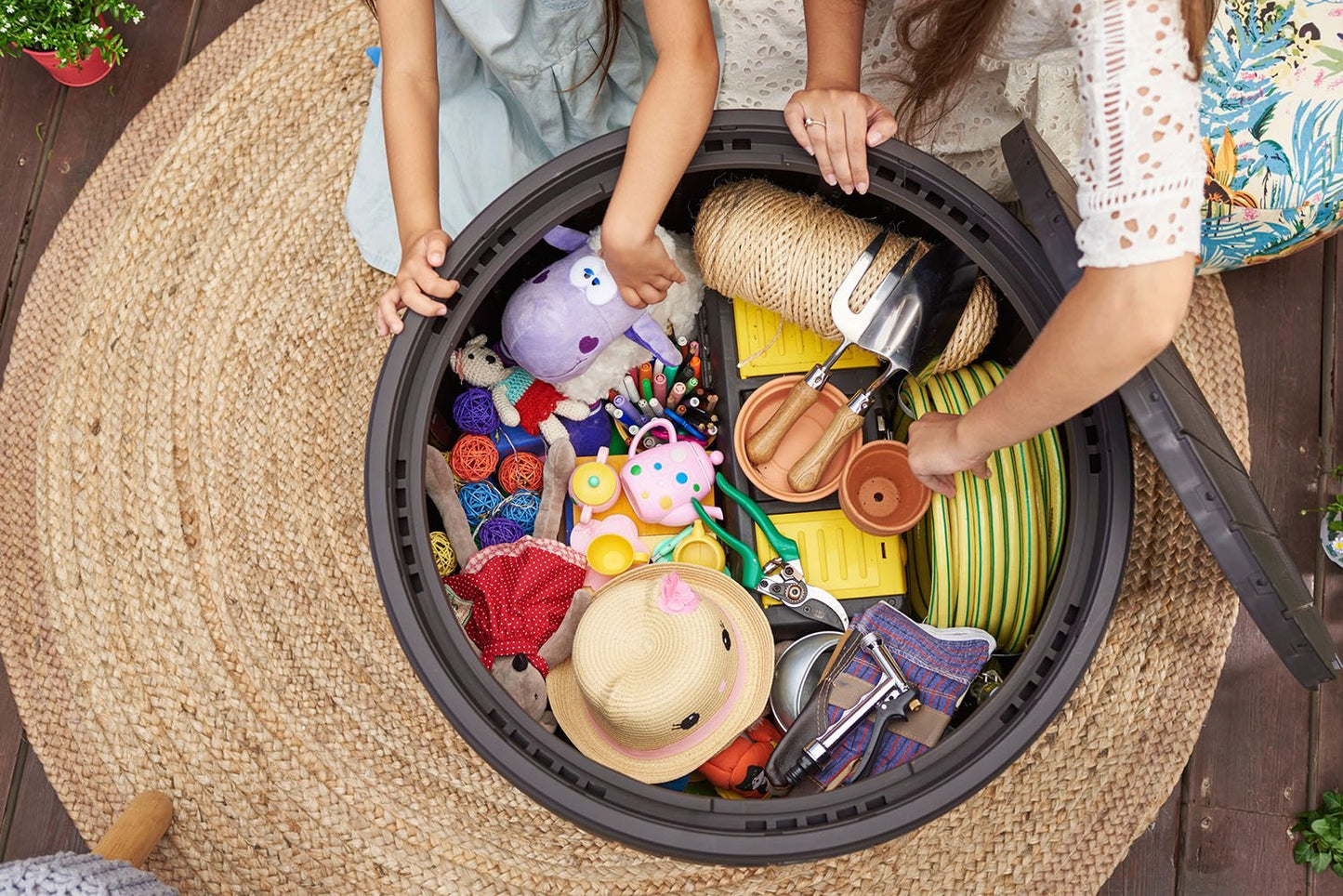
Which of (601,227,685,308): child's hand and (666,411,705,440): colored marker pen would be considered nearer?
(601,227,685,308): child's hand

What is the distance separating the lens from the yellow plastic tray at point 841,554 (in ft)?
2.70

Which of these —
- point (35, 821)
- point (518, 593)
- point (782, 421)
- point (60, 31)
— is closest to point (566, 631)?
point (518, 593)

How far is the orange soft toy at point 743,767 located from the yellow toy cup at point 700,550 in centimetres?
14

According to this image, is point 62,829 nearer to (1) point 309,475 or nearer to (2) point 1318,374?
(1) point 309,475

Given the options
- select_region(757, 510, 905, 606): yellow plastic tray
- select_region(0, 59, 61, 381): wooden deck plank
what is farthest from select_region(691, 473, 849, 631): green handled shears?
select_region(0, 59, 61, 381): wooden deck plank

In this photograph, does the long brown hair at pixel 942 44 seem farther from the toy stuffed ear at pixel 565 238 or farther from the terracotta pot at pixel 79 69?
the terracotta pot at pixel 79 69

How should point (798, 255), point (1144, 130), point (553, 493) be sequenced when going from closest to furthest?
point (1144, 130) < point (798, 255) < point (553, 493)

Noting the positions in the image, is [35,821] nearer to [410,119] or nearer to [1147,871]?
[410,119]

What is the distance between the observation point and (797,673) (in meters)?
0.80

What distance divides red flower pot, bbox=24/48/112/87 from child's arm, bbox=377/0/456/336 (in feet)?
1.70

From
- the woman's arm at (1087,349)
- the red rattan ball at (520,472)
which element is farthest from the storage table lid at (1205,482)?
the red rattan ball at (520,472)

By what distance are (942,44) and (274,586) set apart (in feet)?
2.31

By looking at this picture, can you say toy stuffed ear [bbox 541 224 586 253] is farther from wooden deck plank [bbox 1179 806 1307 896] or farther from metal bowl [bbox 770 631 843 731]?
wooden deck plank [bbox 1179 806 1307 896]

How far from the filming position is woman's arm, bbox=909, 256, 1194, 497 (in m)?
0.49
